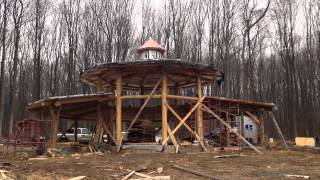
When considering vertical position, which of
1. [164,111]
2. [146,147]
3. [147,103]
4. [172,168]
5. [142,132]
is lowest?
[172,168]

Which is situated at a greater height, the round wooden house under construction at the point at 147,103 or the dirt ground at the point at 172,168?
the round wooden house under construction at the point at 147,103

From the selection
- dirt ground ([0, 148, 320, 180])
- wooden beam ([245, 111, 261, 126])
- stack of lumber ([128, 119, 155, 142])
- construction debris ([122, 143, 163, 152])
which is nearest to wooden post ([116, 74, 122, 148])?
construction debris ([122, 143, 163, 152])

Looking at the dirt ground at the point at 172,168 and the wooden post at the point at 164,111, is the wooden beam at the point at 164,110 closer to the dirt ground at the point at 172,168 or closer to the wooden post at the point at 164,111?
the wooden post at the point at 164,111

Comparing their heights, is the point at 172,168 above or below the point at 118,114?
below

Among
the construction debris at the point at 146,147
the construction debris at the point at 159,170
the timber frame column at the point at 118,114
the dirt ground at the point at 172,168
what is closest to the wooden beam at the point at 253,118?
the construction debris at the point at 146,147

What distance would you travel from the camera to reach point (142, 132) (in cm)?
3003

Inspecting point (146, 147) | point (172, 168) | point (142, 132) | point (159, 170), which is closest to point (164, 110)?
point (146, 147)

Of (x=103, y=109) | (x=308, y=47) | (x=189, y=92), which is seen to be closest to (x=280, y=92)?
(x=308, y=47)

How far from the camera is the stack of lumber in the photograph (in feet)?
97.5

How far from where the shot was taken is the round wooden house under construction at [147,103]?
81.2ft

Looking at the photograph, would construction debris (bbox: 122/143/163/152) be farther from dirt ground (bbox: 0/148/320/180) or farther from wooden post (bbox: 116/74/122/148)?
dirt ground (bbox: 0/148/320/180)

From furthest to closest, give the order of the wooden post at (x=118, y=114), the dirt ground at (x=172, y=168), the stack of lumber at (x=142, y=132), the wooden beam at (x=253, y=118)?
the wooden beam at (x=253, y=118)
the stack of lumber at (x=142, y=132)
the wooden post at (x=118, y=114)
the dirt ground at (x=172, y=168)

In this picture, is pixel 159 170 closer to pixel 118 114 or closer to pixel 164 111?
pixel 164 111

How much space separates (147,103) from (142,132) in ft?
10.2
